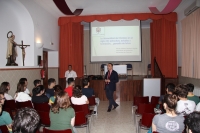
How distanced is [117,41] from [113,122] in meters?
4.98

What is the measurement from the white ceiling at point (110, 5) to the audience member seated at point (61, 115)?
523cm

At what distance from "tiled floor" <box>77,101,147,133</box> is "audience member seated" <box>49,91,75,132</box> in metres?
1.66

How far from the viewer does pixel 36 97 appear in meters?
3.76

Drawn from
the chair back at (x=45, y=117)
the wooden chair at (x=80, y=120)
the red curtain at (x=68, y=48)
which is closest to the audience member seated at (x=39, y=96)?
the chair back at (x=45, y=117)

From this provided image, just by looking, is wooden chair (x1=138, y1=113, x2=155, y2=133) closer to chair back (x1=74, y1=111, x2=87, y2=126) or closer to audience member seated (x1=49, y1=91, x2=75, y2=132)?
chair back (x1=74, y1=111, x2=87, y2=126)

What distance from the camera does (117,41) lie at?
907cm

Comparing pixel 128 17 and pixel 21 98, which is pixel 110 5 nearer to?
pixel 128 17

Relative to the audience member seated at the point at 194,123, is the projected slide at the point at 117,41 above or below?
above

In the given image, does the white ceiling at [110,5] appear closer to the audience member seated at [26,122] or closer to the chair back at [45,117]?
the chair back at [45,117]

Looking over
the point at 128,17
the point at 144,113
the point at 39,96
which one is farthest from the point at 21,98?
the point at 128,17

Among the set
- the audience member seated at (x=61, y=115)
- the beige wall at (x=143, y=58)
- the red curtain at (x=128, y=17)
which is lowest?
the audience member seated at (x=61, y=115)

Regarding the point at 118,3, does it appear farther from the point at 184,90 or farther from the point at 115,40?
the point at 184,90

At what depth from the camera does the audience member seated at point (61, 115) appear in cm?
255

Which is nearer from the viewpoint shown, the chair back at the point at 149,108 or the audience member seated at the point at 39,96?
the chair back at the point at 149,108
